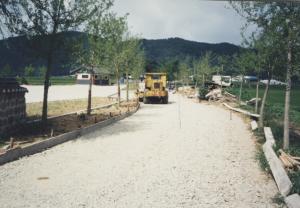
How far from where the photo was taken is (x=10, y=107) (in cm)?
1562

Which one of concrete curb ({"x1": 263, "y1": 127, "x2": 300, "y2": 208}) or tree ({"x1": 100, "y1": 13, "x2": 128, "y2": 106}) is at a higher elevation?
tree ({"x1": 100, "y1": 13, "x2": 128, "y2": 106})

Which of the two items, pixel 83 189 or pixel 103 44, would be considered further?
pixel 103 44

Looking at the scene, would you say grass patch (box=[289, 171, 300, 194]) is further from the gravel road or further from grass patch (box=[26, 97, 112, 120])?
grass patch (box=[26, 97, 112, 120])

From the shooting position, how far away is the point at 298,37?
488 inches

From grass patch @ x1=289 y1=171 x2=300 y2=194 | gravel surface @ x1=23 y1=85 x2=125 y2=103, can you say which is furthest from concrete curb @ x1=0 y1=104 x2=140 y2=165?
gravel surface @ x1=23 y1=85 x2=125 y2=103

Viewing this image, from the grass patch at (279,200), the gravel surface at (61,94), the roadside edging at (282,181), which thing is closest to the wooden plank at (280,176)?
the roadside edging at (282,181)

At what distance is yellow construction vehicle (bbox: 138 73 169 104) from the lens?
37.5 metres

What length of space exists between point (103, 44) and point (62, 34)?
304 inches

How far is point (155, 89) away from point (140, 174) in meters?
28.2

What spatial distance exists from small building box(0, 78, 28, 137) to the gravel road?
300 cm

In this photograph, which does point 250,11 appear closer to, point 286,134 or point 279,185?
point 286,134

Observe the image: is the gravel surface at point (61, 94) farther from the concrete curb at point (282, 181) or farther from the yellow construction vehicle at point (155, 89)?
the concrete curb at point (282, 181)

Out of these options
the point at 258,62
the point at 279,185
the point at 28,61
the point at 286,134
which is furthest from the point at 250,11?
the point at 28,61

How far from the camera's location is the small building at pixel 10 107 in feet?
48.7
